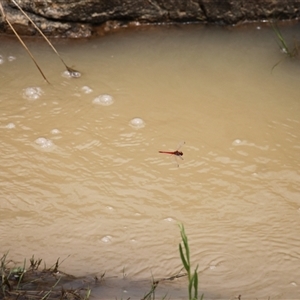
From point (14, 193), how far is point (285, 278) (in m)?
1.06

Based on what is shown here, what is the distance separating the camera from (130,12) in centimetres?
342

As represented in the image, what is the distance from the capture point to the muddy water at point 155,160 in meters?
Result: 1.94

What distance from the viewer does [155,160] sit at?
2422mm

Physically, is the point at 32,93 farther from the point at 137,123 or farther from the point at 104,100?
the point at 137,123

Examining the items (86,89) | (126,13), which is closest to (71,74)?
(86,89)

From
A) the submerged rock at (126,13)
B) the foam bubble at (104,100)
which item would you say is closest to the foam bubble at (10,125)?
the foam bubble at (104,100)

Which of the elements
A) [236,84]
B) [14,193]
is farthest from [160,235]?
[236,84]

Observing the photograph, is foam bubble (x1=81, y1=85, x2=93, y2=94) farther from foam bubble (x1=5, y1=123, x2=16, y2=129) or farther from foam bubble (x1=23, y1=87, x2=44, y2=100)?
foam bubble (x1=5, y1=123, x2=16, y2=129)

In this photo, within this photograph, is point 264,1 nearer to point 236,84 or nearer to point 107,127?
point 236,84

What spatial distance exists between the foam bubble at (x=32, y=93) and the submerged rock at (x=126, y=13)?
0.66m

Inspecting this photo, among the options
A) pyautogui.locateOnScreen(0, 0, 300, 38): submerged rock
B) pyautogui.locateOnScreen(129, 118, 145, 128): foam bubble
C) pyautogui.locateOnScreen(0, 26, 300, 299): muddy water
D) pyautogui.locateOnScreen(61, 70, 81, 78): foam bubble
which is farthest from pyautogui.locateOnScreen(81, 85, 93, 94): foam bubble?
pyautogui.locateOnScreen(0, 0, 300, 38): submerged rock

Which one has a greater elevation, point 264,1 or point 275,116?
point 264,1

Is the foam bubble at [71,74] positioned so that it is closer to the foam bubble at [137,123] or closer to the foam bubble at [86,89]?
the foam bubble at [86,89]

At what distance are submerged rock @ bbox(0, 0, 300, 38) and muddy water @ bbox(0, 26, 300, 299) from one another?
12cm
